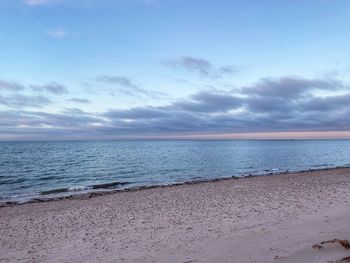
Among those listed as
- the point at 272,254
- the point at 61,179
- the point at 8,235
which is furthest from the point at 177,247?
the point at 61,179

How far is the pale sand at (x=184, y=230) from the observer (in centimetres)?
847

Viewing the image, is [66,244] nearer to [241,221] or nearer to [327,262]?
[241,221]

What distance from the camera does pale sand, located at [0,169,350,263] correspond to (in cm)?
847

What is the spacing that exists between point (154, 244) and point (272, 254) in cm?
338

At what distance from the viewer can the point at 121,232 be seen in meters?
11.2

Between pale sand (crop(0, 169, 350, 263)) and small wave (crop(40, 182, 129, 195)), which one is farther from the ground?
pale sand (crop(0, 169, 350, 263))

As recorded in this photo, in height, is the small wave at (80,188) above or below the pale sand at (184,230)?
below

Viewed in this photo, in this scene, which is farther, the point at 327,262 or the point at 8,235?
the point at 8,235

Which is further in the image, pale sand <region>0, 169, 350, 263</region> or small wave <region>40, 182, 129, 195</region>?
small wave <region>40, 182, 129, 195</region>

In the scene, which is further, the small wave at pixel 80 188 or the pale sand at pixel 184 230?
the small wave at pixel 80 188

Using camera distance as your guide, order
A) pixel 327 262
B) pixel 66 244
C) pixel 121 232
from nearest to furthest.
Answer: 1. pixel 327 262
2. pixel 66 244
3. pixel 121 232

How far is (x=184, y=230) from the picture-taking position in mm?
10984

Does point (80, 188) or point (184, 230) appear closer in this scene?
point (184, 230)

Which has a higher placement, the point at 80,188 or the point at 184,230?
the point at 184,230
